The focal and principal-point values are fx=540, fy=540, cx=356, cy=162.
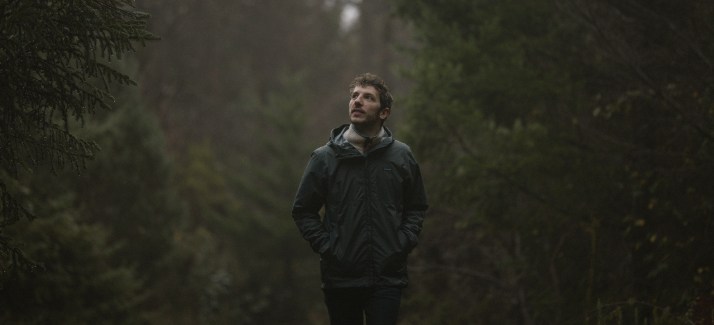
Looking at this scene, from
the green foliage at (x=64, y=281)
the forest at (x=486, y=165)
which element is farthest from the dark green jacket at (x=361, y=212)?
the green foliage at (x=64, y=281)

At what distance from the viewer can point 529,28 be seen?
8.33 metres

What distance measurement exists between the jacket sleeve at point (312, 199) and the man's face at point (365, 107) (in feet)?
1.25

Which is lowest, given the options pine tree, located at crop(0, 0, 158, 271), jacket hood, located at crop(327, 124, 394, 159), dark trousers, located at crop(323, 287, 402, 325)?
dark trousers, located at crop(323, 287, 402, 325)

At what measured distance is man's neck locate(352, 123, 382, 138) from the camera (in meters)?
3.77

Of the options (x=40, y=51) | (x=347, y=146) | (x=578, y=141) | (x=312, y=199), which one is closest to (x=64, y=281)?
(x=40, y=51)

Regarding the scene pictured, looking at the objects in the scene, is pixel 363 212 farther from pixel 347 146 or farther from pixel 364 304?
pixel 364 304

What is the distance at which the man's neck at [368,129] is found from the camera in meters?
3.77

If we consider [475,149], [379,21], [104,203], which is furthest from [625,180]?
[379,21]

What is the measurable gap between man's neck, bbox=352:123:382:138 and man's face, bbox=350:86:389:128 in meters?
0.01

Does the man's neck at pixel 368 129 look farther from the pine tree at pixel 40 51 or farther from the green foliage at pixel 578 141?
the green foliage at pixel 578 141

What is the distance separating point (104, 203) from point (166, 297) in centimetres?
345

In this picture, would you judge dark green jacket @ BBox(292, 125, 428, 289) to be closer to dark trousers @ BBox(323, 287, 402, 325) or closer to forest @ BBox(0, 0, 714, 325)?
dark trousers @ BBox(323, 287, 402, 325)

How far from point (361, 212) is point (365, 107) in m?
0.74

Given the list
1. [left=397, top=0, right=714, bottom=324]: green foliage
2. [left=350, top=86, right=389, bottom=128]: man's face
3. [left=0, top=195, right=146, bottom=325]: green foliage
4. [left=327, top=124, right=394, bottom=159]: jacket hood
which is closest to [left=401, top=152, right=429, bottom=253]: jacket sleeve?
[left=327, top=124, right=394, bottom=159]: jacket hood
